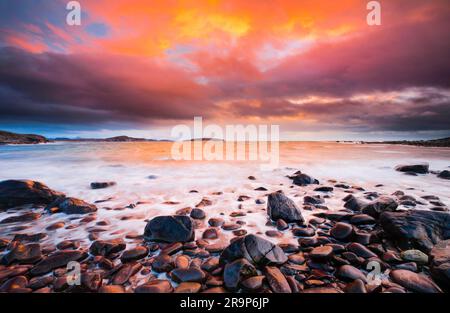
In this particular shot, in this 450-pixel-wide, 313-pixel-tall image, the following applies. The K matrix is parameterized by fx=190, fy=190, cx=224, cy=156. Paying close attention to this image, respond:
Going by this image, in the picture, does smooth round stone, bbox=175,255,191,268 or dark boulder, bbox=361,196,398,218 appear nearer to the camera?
smooth round stone, bbox=175,255,191,268

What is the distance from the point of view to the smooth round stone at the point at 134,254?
2707mm

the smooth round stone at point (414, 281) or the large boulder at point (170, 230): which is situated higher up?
the large boulder at point (170, 230)

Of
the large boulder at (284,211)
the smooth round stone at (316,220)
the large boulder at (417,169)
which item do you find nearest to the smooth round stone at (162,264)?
the large boulder at (284,211)

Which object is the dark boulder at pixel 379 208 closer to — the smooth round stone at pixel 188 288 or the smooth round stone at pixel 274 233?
the smooth round stone at pixel 274 233

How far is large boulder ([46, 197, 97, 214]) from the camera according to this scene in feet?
14.5

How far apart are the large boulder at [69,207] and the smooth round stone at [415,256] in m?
5.96

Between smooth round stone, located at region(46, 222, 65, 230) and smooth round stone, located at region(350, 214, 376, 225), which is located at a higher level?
smooth round stone, located at region(350, 214, 376, 225)

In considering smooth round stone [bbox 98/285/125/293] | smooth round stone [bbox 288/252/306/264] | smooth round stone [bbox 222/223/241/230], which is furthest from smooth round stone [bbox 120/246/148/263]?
smooth round stone [bbox 288/252/306/264]

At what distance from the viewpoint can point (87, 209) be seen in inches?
177

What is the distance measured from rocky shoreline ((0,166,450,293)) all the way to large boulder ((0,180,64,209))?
79 centimetres

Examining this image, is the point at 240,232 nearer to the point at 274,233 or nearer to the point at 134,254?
the point at 274,233

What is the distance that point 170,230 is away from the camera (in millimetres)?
3260

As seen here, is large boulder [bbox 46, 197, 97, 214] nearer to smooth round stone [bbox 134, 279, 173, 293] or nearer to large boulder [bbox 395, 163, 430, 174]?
smooth round stone [bbox 134, 279, 173, 293]
